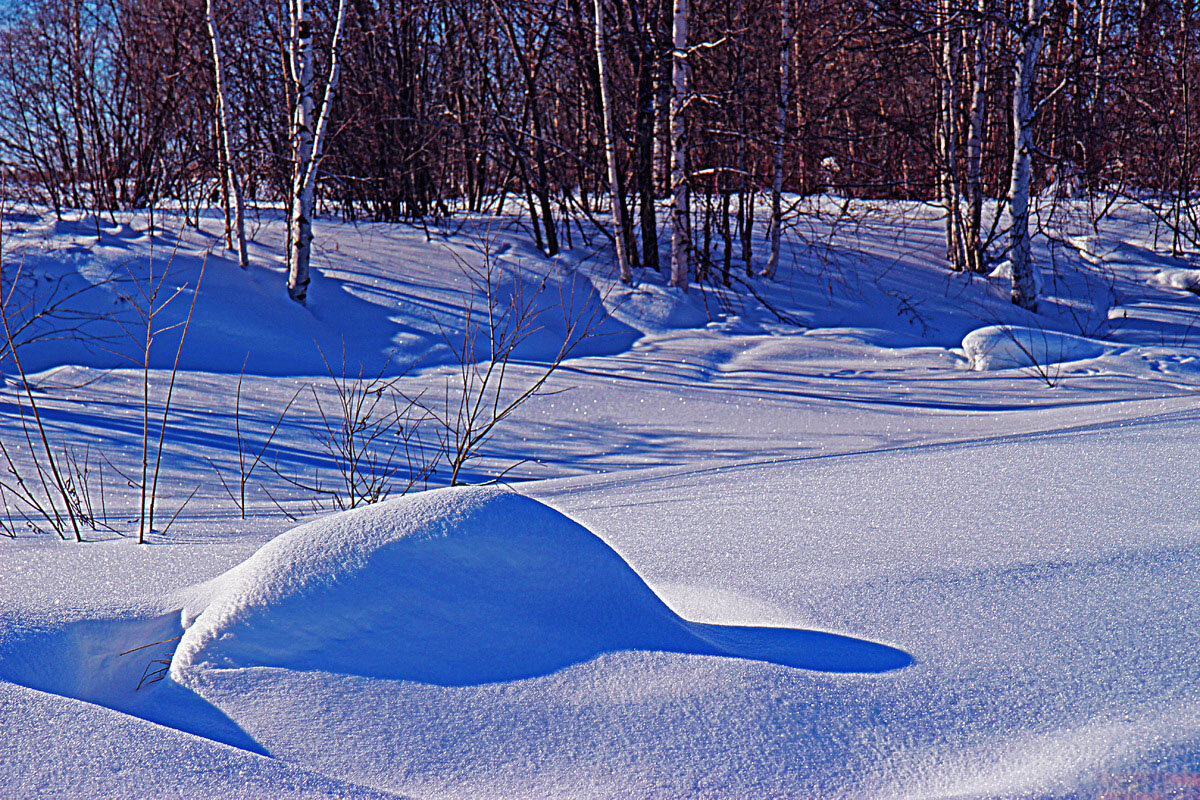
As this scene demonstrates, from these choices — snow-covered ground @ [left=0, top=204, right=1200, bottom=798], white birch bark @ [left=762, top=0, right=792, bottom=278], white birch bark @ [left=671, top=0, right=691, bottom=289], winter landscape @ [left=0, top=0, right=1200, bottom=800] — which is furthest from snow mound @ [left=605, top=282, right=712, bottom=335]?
snow-covered ground @ [left=0, top=204, right=1200, bottom=798]

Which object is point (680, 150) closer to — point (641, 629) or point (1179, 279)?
point (1179, 279)

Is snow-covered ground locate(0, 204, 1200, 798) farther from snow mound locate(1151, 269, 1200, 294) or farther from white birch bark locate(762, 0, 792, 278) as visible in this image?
snow mound locate(1151, 269, 1200, 294)

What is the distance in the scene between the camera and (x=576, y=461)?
14.9ft

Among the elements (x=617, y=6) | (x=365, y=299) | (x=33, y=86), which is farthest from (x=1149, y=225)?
(x=33, y=86)

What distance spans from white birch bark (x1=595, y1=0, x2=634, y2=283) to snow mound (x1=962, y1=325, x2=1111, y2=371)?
3542mm

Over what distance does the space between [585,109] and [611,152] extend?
260 cm

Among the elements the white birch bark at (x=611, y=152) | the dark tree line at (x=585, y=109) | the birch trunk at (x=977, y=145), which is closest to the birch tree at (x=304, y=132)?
the dark tree line at (x=585, y=109)

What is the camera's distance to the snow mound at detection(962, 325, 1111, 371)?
6.62 meters

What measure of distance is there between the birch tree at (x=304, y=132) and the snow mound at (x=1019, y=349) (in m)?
→ 5.59

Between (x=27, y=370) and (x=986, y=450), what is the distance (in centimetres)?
623

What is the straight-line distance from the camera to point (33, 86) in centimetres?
1082

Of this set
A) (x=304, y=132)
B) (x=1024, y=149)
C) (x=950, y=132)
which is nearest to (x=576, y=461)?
(x=304, y=132)

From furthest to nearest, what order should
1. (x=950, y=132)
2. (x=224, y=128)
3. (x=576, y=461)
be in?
(x=950, y=132)
(x=224, y=128)
(x=576, y=461)

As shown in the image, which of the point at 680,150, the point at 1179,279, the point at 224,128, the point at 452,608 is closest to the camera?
the point at 452,608
